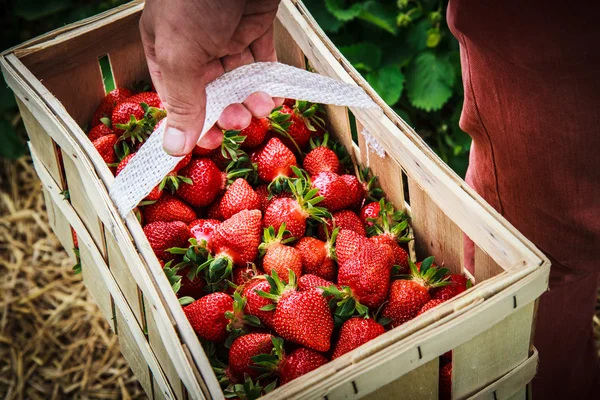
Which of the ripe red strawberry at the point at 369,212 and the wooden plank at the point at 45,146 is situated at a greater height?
the wooden plank at the point at 45,146

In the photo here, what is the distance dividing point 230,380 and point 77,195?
443 millimetres

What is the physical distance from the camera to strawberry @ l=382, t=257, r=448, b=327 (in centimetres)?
94

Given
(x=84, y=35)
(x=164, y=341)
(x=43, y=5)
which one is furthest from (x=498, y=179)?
(x=43, y=5)

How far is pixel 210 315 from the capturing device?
3.08 ft

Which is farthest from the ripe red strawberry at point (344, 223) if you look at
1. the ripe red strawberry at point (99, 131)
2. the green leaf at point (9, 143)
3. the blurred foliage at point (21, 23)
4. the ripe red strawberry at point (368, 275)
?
the green leaf at point (9, 143)

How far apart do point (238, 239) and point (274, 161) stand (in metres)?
0.19

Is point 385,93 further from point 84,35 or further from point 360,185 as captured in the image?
point 84,35

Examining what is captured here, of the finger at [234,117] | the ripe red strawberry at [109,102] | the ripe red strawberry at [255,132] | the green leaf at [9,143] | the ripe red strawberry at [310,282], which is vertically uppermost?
the finger at [234,117]

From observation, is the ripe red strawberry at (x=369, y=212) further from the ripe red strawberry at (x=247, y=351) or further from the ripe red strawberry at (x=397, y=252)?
the ripe red strawberry at (x=247, y=351)

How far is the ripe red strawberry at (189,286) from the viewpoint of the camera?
1021mm

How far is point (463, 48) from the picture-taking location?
38.8 inches

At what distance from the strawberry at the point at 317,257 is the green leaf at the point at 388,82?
753 mm

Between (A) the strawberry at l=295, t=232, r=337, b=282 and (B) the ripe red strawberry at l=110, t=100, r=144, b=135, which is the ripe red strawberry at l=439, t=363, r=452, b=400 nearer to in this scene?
(A) the strawberry at l=295, t=232, r=337, b=282

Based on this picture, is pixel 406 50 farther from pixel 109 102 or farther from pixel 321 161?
pixel 109 102
